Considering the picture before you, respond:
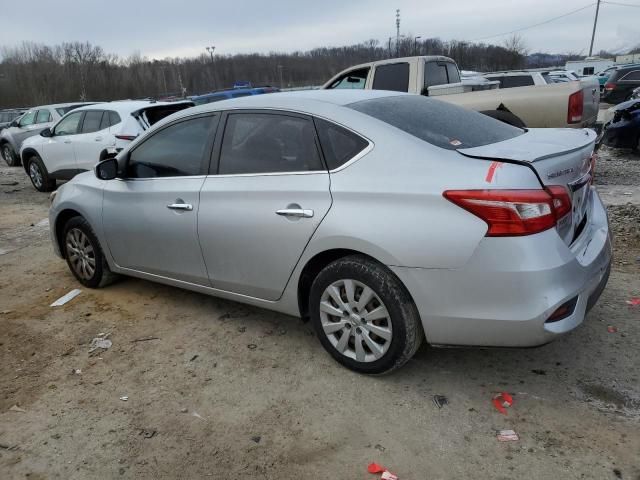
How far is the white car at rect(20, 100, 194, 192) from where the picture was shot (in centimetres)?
886

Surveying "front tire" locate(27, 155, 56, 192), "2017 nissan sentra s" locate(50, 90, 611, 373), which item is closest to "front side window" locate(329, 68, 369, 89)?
"2017 nissan sentra s" locate(50, 90, 611, 373)

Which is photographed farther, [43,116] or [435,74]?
[43,116]

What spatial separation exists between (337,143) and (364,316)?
3.36 feet

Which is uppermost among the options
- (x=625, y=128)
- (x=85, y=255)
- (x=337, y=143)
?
(x=337, y=143)

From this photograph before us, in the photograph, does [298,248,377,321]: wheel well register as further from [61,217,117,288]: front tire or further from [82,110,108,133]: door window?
[82,110,108,133]: door window

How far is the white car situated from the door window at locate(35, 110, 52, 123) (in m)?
4.49

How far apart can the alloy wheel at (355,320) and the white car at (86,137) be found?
678 centimetres

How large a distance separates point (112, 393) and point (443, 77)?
7.86 metres

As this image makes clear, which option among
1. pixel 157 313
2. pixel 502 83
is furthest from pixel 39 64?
pixel 157 313

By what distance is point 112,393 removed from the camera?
3.18m

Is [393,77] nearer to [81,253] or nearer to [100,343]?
[81,253]

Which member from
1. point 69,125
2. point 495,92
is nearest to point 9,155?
point 69,125

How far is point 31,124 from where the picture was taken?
48.4ft

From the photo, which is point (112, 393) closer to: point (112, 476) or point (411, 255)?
point (112, 476)
